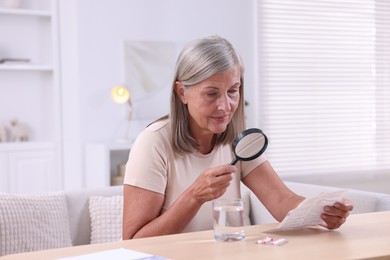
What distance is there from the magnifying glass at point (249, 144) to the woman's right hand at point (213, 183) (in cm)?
4

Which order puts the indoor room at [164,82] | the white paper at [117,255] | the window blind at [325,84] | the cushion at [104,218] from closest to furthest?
1. the white paper at [117,255]
2. the cushion at [104,218]
3. the indoor room at [164,82]
4. the window blind at [325,84]

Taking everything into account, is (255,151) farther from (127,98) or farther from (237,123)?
(127,98)

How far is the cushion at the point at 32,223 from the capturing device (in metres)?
2.81

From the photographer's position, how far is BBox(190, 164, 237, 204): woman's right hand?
1.76m

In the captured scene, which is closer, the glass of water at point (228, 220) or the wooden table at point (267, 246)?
the wooden table at point (267, 246)

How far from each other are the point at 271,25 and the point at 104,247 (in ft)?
13.7

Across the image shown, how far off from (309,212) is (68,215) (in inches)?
62.3

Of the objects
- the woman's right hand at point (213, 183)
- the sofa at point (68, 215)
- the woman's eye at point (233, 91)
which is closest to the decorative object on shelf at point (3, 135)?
the sofa at point (68, 215)

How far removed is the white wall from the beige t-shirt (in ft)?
9.26

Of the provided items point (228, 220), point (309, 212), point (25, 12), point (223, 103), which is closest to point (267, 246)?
point (228, 220)

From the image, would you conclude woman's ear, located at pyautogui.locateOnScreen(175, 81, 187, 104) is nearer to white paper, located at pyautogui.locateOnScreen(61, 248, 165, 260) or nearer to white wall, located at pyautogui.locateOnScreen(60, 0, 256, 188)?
white paper, located at pyautogui.locateOnScreen(61, 248, 165, 260)

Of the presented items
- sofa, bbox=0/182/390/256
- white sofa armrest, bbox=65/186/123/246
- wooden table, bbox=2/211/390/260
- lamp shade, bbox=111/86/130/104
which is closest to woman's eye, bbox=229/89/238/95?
wooden table, bbox=2/211/390/260

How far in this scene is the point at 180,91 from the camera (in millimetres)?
2129

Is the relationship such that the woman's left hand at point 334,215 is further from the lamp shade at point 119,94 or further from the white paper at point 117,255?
the lamp shade at point 119,94
